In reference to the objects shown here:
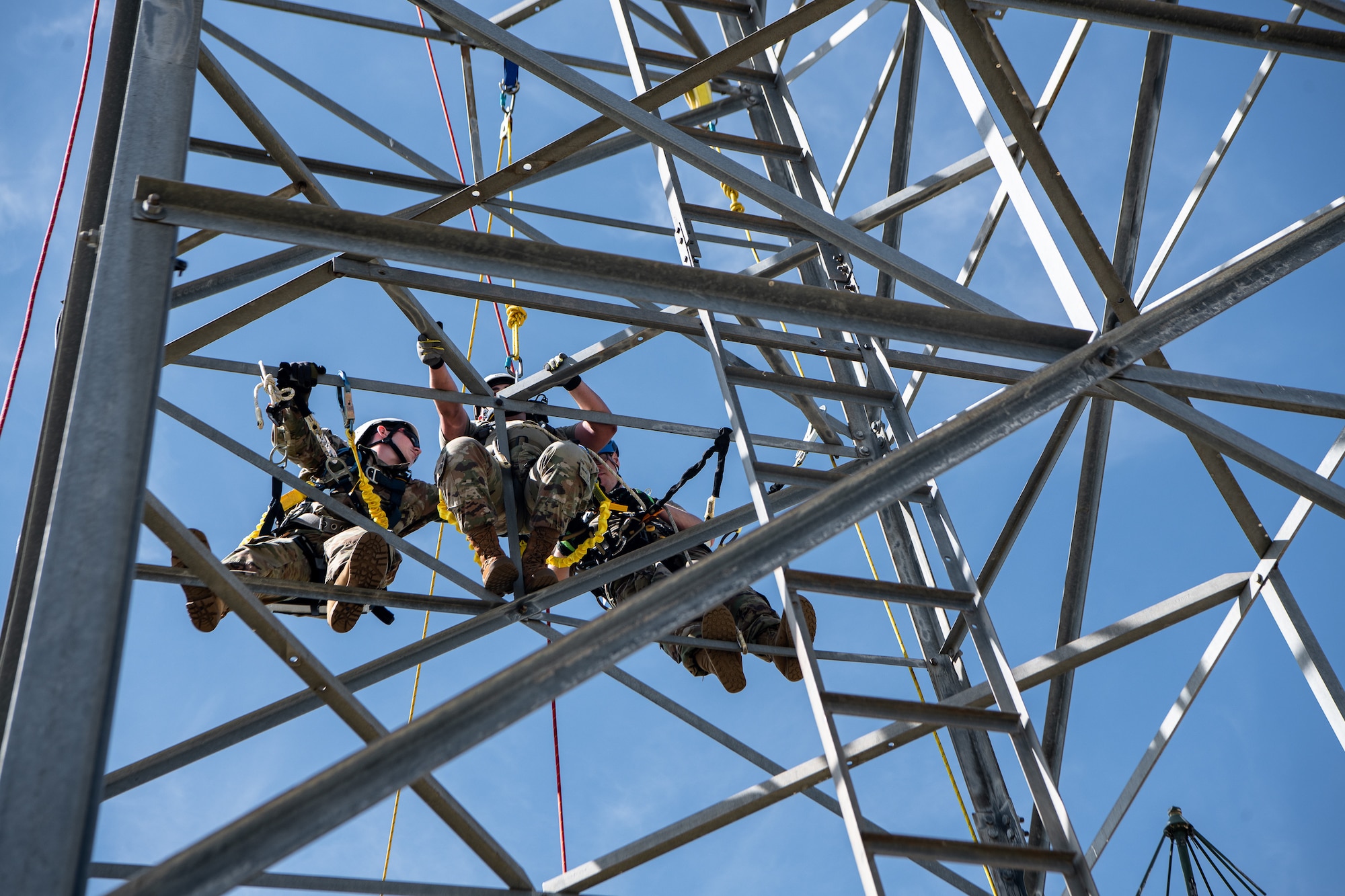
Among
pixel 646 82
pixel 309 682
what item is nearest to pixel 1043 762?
pixel 309 682

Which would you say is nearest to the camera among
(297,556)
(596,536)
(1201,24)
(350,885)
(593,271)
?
(593,271)

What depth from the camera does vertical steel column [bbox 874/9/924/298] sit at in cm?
684

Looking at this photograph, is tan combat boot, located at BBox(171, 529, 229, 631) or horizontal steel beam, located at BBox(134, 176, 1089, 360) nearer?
horizontal steel beam, located at BBox(134, 176, 1089, 360)

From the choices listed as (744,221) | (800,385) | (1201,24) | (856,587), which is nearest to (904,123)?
(744,221)

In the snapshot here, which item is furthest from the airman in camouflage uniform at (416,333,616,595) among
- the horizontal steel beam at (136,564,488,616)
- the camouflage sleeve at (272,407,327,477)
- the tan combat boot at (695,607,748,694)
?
the tan combat boot at (695,607,748,694)

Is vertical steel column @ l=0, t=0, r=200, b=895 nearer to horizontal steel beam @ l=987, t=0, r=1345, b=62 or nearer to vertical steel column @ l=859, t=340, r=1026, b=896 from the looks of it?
horizontal steel beam @ l=987, t=0, r=1345, b=62

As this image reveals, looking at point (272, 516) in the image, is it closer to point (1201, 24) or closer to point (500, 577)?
point (500, 577)

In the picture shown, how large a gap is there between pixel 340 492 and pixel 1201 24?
228 inches

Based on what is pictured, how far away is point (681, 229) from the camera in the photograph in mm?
6562

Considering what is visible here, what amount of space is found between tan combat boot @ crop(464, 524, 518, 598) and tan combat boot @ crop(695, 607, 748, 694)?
1119mm

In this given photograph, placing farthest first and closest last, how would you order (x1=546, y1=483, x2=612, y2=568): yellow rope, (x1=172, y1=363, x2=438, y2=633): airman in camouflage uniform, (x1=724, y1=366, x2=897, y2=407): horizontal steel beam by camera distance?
(x1=546, y1=483, x2=612, y2=568): yellow rope
(x1=172, y1=363, x2=438, y2=633): airman in camouflage uniform
(x1=724, y1=366, x2=897, y2=407): horizontal steel beam

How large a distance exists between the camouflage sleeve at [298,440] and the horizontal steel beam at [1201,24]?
188 inches

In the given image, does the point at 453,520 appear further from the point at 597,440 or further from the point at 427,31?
the point at 427,31

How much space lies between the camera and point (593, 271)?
364 centimetres
